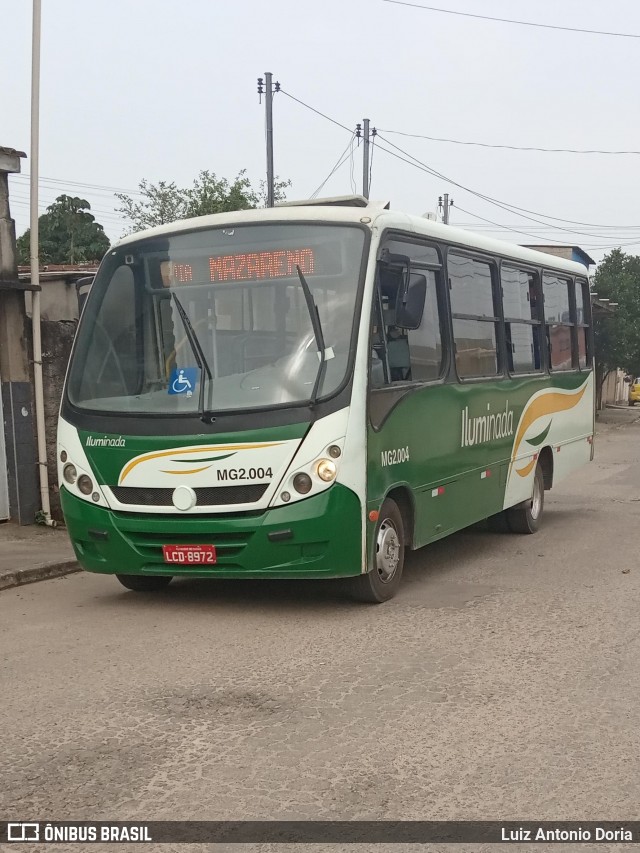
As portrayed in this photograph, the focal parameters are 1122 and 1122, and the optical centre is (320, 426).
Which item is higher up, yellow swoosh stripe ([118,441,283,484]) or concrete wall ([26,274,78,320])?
concrete wall ([26,274,78,320])

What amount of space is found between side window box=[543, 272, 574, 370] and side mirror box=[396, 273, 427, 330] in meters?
4.71

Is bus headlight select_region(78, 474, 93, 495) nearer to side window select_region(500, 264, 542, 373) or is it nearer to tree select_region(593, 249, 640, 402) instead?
side window select_region(500, 264, 542, 373)

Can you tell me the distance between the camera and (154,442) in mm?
7668

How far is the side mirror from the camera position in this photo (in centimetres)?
812

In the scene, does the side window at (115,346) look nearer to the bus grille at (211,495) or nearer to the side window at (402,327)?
the bus grille at (211,495)

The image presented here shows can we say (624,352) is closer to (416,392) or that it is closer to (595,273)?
(595,273)

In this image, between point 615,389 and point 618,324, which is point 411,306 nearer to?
point 618,324

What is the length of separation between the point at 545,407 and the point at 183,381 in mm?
5870

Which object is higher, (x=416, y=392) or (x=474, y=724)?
(x=416, y=392)

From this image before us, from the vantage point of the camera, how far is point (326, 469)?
742 cm

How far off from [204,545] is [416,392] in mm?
2112

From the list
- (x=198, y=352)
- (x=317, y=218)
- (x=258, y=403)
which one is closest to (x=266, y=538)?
(x=258, y=403)

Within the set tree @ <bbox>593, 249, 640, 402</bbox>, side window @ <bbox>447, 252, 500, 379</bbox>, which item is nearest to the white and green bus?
side window @ <bbox>447, 252, 500, 379</bbox>

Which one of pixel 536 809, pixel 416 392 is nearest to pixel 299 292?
pixel 416 392
